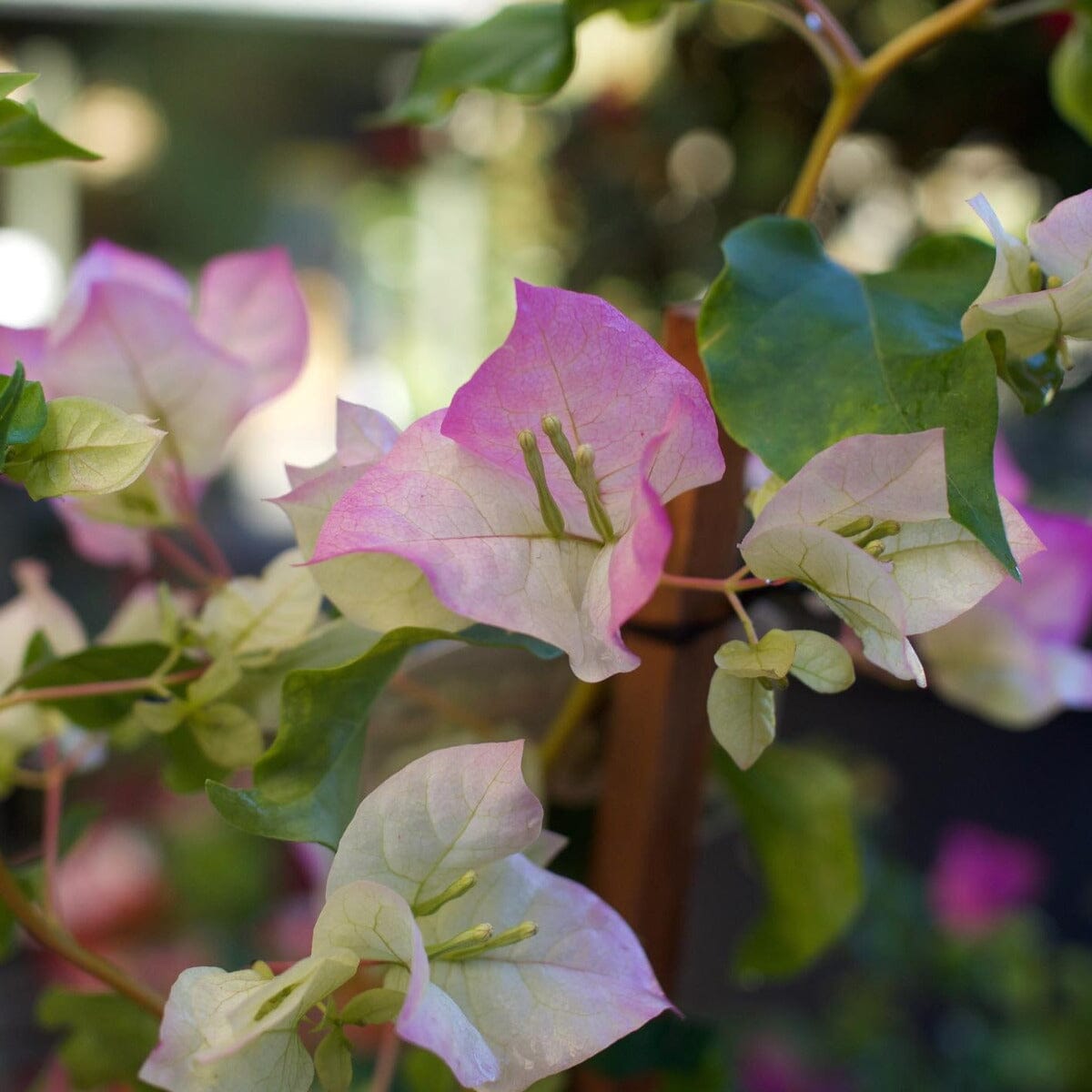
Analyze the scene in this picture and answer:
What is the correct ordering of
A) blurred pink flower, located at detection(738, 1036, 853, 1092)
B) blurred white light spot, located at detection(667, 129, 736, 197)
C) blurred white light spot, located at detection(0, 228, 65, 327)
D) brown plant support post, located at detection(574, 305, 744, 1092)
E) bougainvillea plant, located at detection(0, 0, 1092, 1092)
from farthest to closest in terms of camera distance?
blurred white light spot, located at detection(0, 228, 65, 327) → blurred white light spot, located at detection(667, 129, 736, 197) → blurred pink flower, located at detection(738, 1036, 853, 1092) → brown plant support post, located at detection(574, 305, 744, 1092) → bougainvillea plant, located at detection(0, 0, 1092, 1092)

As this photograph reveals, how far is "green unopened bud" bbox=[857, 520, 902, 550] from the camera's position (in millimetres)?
168

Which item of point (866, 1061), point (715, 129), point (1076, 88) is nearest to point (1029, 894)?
point (866, 1061)

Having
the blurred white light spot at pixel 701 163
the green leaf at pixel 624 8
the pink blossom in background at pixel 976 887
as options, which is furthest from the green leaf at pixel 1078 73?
the blurred white light spot at pixel 701 163

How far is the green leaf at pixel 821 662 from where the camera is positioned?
6.5 inches

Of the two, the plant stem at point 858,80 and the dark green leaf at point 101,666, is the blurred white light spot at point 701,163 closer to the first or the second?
the plant stem at point 858,80

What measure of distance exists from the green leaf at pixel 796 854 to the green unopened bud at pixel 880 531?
0.15m

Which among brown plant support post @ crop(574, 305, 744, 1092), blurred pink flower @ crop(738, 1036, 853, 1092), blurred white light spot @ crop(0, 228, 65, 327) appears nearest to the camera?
brown plant support post @ crop(574, 305, 744, 1092)

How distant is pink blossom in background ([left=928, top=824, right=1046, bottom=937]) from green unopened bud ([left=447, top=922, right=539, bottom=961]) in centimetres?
64

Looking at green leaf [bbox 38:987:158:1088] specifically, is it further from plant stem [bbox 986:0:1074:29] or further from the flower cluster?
plant stem [bbox 986:0:1074:29]

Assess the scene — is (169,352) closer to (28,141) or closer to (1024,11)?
(28,141)

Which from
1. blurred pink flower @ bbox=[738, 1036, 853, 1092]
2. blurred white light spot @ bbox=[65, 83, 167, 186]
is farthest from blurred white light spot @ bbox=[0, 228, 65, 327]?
blurred pink flower @ bbox=[738, 1036, 853, 1092]

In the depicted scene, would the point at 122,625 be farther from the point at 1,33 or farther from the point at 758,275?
the point at 1,33

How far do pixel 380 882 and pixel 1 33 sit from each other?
2215mm

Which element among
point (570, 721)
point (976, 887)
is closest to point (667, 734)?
point (570, 721)
